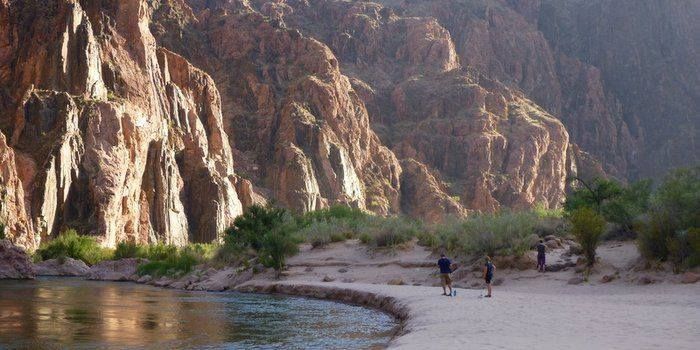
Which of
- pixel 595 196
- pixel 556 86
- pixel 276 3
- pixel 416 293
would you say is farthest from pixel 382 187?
pixel 416 293

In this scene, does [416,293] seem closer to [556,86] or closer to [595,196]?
[595,196]

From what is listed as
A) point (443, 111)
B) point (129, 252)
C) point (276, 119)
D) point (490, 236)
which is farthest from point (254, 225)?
point (443, 111)

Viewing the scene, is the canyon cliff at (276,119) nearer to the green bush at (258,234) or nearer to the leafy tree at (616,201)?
the green bush at (258,234)

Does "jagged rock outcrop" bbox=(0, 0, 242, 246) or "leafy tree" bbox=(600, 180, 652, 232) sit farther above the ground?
"jagged rock outcrop" bbox=(0, 0, 242, 246)

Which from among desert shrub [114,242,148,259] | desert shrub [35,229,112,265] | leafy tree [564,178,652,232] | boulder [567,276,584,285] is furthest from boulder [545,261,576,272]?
desert shrub [35,229,112,265]

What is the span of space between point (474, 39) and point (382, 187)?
7356 cm

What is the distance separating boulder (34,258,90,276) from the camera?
60000 millimetres

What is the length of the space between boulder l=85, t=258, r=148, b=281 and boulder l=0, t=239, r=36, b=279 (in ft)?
25.3

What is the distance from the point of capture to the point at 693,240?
93.8ft

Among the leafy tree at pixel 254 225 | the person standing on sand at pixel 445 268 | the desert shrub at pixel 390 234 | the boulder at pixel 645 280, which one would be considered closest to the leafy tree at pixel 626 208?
the boulder at pixel 645 280

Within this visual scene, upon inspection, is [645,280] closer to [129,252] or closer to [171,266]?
[171,266]

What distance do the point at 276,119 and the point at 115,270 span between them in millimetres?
73937

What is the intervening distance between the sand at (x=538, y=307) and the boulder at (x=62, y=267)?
24825 mm

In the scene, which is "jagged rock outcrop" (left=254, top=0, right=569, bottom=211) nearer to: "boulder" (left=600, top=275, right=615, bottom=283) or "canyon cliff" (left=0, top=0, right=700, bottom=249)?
"canyon cliff" (left=0, top=0, right=700, bottom=249)
